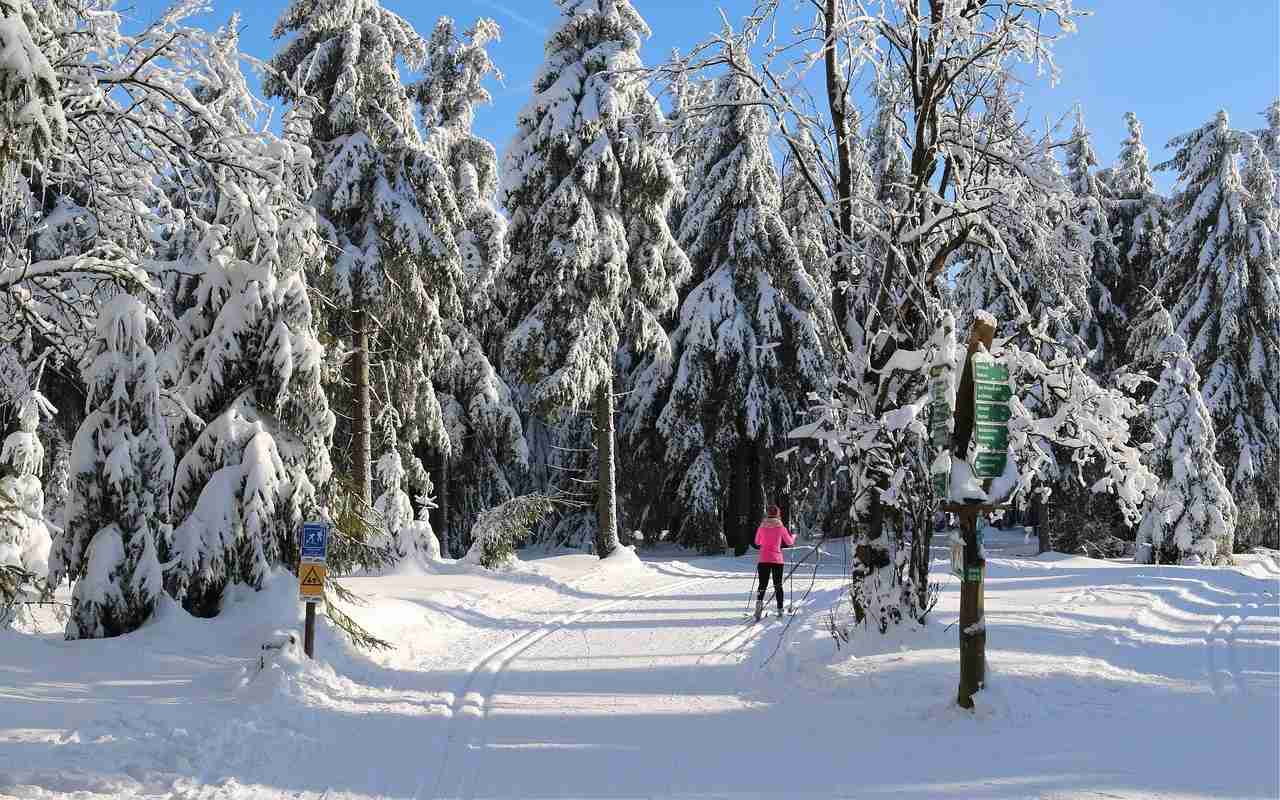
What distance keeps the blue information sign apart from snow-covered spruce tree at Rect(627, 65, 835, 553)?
16.2m

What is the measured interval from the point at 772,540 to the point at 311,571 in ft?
21.4

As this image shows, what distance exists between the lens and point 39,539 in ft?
51.6

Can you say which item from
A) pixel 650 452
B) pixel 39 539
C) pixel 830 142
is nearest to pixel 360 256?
pixel 39 539

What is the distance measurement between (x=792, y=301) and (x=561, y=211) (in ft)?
27.1

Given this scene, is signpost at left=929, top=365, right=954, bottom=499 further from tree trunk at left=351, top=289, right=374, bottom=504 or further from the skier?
tree trunk at left=351, top=289, right=374, bottom=504

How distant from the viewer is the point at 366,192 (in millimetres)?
17750

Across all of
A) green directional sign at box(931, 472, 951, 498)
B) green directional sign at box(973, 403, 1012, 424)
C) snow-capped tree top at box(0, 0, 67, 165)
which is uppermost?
snow-capped tree top at box(0, 0, 67, 165)

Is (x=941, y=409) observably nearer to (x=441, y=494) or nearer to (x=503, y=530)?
(x=503, y=530)

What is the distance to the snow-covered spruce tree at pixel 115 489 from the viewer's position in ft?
31.7

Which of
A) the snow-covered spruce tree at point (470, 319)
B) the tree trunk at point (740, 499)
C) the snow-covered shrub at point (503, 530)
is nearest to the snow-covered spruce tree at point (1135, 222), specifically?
the tree trunk at point (740, 499)

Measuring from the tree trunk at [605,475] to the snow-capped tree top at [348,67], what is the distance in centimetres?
705

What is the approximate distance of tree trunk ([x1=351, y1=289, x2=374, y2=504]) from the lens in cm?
1756

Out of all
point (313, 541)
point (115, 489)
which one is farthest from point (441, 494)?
point (313, 541)

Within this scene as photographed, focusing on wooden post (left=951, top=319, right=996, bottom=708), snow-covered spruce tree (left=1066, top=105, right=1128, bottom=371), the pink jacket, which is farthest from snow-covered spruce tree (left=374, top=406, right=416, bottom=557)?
snow-covered spruce tree (left=1066, top=105, right=1128, bottom=371)
